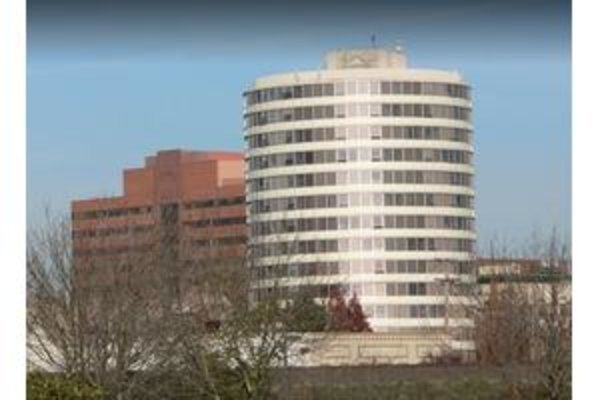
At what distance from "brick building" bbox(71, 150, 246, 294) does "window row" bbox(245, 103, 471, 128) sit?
423 centimetres

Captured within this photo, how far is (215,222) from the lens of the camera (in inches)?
428

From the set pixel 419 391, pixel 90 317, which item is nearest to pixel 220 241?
pixel 419 391

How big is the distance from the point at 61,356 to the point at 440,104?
13183 millimetres

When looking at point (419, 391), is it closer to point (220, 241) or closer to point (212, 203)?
point (220, 241)

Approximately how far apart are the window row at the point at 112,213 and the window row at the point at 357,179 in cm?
457

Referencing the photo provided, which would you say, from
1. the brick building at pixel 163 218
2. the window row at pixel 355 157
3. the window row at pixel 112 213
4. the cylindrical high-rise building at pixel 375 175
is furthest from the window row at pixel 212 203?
the window row at pixel 355 157

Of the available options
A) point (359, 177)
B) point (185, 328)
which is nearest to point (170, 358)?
point (185, 328)

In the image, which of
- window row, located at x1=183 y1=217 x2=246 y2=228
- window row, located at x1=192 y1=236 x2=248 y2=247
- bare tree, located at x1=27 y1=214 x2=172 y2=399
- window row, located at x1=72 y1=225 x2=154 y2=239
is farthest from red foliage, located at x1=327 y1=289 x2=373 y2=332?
bare tree, located at x1=27 y1=214 x2=172 y2=399

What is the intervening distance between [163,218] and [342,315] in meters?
2.85

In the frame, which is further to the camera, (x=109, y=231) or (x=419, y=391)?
(x=109, y=231)

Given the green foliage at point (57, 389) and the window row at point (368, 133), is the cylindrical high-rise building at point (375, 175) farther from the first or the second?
the green foliage at point (57, 389)

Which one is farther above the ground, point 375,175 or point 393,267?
point 375,175

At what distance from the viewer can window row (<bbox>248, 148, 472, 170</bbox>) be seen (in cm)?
1639

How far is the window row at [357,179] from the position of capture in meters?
14.9
